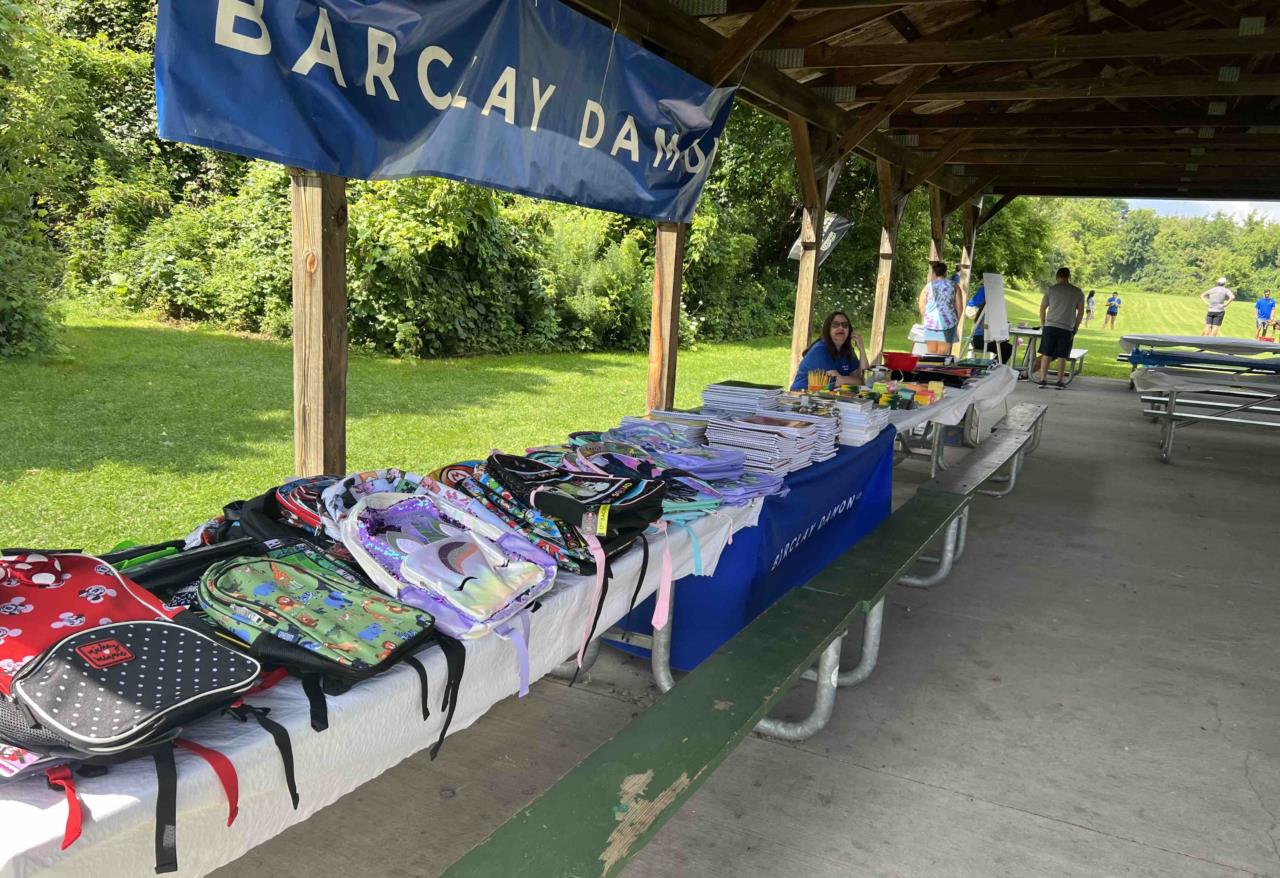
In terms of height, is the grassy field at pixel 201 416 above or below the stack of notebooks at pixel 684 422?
below

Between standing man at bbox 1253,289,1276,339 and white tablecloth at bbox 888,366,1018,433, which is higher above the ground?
standing man at bbox 1253,289,1276,339

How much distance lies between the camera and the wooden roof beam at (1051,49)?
5840 mm

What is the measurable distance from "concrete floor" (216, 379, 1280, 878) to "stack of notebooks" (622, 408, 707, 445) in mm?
911

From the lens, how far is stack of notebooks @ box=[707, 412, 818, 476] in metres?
3.33

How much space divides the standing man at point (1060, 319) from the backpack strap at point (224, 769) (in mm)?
11649

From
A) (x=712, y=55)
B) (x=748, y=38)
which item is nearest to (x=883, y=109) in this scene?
(x=712, y=55)

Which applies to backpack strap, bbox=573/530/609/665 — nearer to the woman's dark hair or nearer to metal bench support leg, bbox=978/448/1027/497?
the woman's dark hair

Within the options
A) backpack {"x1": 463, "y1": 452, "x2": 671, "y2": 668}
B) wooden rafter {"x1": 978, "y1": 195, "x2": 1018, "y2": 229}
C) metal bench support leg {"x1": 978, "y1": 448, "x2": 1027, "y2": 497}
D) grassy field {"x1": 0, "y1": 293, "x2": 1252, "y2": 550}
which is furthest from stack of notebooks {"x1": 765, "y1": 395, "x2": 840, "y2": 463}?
wooden rafter {"x1": 978, "y1": 195, "x2": 1018, "y2": 229}

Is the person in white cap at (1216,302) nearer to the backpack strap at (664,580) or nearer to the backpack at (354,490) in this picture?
the backpack strap at (664,580)

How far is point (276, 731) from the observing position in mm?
1451

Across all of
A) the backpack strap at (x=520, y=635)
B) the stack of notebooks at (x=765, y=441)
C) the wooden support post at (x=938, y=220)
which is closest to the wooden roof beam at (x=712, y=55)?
the stack of notebooks at (x=765, y=441)

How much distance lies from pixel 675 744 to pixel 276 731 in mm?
889

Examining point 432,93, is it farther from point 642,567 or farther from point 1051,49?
point 1051,49

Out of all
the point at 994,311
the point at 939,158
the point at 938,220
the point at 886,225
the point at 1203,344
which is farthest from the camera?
the point at 938,220
